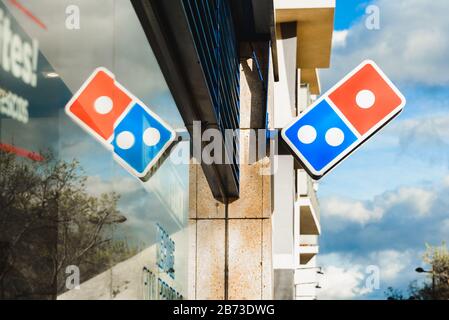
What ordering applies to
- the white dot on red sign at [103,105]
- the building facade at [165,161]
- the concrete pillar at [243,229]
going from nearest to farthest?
the building facade at [165,161] → the white dot on red sign at [103,105] → the concrete pillar at [243,229]

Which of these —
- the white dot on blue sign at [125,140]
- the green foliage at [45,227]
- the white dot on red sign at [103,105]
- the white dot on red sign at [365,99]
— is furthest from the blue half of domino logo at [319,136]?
the green foliage at [45,227]

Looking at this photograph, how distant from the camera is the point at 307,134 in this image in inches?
346

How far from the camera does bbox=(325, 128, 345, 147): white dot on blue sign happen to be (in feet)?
28.5

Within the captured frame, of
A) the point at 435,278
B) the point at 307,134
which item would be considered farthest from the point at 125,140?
the point at 435,278

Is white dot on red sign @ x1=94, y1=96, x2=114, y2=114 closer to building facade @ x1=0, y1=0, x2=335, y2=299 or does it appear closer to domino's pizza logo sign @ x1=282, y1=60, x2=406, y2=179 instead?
building facade @ x1=0, y1=0, x2=335, y2=299

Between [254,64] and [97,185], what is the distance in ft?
26.3

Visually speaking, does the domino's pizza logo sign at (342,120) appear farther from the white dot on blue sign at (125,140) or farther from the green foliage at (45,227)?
the green foliage at (45,227)

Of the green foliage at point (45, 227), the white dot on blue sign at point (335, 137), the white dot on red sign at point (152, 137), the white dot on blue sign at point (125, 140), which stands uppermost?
the white dot on blue sign at point (335, 137)

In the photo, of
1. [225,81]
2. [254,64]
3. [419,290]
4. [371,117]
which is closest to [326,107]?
[371,117]

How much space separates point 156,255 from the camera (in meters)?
6.32

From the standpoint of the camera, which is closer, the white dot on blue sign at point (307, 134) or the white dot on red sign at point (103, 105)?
the white dot on red sign at point (103, 105)

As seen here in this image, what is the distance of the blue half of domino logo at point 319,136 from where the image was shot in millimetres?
8711

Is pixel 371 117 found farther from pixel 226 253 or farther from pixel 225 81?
pixel 226 253

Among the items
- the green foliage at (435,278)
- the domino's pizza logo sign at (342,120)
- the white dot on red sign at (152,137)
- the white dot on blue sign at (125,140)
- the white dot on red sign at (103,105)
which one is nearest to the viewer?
the white dot on red sign at (103,105)
